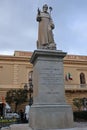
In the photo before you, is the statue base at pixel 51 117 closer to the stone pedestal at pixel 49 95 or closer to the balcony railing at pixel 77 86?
the stone pedestal at pixel 49 95

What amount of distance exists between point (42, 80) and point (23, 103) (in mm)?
20982

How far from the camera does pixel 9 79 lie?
1262 inches

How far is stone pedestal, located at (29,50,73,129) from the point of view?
30.7 ft

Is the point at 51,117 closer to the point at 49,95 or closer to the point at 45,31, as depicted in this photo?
the point at 49,95

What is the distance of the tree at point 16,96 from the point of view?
95.0 feet

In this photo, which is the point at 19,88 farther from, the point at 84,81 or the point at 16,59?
the point at 84,81

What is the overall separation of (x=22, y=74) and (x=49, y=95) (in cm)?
2304

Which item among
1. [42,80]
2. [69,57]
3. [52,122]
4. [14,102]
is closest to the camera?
[52,122]

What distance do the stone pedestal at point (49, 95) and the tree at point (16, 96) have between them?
1867cm

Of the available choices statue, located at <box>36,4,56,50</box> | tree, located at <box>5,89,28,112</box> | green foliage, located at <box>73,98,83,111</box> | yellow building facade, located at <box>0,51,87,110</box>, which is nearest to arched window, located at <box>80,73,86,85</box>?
yellow building facade, located at <box>0,51,87,110</box>

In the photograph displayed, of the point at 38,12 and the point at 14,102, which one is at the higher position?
the point at 38,12

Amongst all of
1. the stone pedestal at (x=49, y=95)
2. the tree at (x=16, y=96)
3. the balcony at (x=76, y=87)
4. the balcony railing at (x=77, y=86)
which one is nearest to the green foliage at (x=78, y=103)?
the balcony at (x=76, y=87)

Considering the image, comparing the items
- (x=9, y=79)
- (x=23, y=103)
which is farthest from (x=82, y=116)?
(x=9, y=79)

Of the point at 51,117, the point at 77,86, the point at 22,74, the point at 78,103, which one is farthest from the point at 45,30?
the point at 77,86
